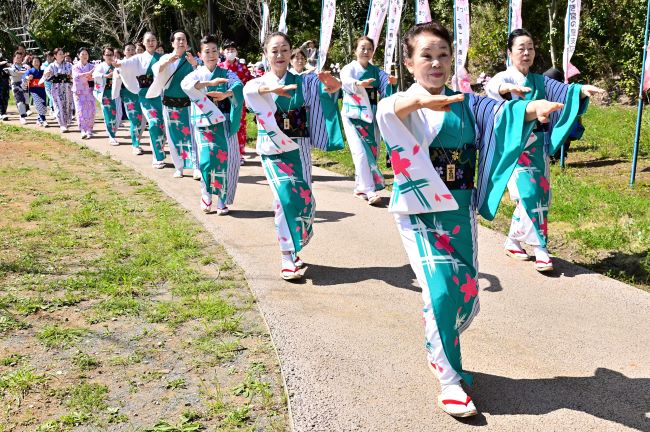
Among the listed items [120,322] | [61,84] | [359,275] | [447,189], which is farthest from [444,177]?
[61,84]

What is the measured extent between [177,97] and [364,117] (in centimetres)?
281

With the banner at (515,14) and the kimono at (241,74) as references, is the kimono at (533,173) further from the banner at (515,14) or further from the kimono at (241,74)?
the kimono at (241,74)

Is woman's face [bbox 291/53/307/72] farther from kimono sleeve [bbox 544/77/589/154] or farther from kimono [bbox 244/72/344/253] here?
kimono sleeve [bbox 544/77/589/154]

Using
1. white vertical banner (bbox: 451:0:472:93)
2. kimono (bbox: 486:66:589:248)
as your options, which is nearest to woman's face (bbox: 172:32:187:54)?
white vertical banner (bbox: 451:0:472:93)

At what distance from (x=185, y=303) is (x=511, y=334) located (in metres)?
2.27

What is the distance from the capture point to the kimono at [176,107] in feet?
30.7

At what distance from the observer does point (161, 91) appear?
966cm

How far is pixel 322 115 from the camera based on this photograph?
234 inches

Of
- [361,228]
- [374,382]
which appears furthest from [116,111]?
[374,382]

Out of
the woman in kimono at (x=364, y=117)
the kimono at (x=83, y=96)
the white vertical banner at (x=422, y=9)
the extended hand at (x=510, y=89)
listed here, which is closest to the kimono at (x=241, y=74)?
the white vertical banner at (x=422, y=9)

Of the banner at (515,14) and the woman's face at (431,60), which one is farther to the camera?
the banner at (515,14)

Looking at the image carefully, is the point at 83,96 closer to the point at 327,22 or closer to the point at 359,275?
the point at 327,22

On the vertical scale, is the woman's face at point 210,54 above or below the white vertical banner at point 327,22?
below

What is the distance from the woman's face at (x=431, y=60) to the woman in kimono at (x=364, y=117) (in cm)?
480
